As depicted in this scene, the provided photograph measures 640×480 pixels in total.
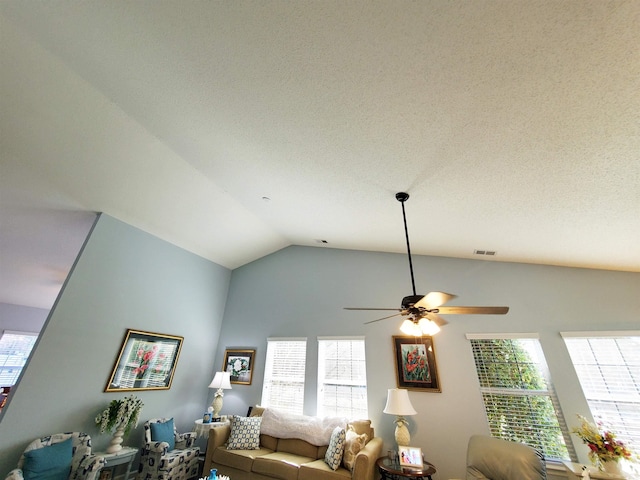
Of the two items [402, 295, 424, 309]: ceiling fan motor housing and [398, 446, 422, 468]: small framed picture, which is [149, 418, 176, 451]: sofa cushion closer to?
[398, 446, 422, 468]: small framed picture

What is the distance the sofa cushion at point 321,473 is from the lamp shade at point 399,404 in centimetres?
84

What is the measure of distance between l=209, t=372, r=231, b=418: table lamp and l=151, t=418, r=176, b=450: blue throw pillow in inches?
26.9

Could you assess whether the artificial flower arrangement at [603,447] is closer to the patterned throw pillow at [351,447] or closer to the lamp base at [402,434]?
the lamp base at [402,434]

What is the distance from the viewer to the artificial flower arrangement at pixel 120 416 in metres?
3.51

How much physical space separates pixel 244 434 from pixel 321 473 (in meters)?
1.36

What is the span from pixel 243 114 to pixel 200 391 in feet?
16.7

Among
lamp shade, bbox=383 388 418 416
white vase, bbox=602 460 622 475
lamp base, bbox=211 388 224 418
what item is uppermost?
lamp shade, bbox=383 388 418 416

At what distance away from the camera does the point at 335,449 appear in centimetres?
335

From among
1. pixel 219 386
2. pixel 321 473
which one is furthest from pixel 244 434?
pixel 321 473

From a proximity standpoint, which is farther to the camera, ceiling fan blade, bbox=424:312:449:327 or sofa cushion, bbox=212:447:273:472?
sofa cushion, bbox=212:447:273:472

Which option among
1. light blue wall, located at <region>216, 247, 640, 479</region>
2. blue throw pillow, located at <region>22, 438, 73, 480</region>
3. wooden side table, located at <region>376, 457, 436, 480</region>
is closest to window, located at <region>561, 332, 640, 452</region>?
light blue wall, located at <region>216, 247, 640, 479</region>

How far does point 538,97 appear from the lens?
1638 mm

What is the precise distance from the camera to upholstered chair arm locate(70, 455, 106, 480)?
2996 mm

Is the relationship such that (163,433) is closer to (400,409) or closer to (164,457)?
(164,457)
